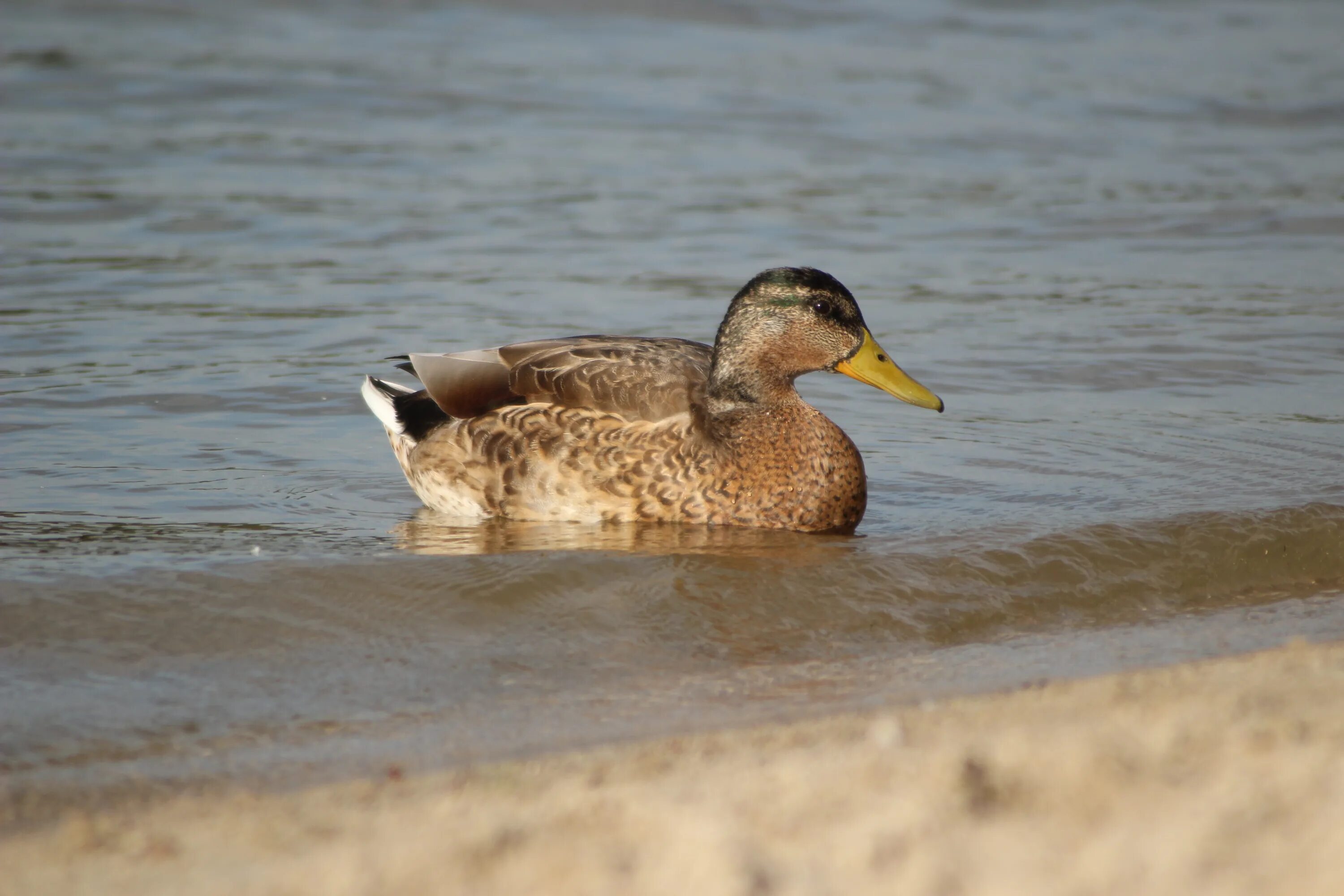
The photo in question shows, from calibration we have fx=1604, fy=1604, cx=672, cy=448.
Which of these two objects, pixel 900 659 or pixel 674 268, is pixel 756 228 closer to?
pixel 674 268

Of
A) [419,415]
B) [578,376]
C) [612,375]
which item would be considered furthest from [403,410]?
[612,375]

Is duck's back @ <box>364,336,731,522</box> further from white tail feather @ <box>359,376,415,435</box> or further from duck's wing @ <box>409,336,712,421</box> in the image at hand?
white tail feather @ <box>359,376,415,435</box>

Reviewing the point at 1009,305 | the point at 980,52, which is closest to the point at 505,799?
the point at 1009,305

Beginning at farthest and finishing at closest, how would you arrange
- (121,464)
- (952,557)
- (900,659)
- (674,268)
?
(674,268) < (121,464) < (952,557) < (900,659)

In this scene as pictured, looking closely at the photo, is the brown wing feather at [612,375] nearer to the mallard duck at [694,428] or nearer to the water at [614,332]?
the mallard duck at [694,428]

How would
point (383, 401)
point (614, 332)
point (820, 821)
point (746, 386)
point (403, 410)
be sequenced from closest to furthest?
point (820, 821) → point (746, 386) → point (403, 410) → point (383, 401) → point (614, 332)

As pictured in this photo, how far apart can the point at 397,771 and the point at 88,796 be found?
76 centimetres

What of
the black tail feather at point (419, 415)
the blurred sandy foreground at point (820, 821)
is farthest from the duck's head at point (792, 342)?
the blurred sandy foreground at point (820, 821)

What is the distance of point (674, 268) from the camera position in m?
11.4

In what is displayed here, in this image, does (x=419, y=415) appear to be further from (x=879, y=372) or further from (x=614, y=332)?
(x=614, y=332)

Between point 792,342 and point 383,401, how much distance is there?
2.14 m

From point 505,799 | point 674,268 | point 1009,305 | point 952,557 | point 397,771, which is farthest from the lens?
point 674,268

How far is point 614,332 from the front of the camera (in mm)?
9836

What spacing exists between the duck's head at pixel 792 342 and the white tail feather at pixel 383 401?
165 cm
